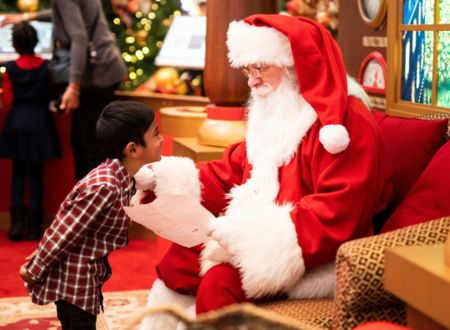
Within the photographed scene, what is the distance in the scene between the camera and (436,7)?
10.7 feet

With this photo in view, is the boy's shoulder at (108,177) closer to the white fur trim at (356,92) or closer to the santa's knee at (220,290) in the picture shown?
the santa's knee at (220,290)

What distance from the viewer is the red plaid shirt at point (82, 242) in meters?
2.46

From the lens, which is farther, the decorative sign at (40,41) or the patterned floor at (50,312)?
the decorative sign at (40,41)

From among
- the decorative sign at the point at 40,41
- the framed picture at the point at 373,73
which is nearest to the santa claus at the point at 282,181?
the framed picture at the point at 373,73

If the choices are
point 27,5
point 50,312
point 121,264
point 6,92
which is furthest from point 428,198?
point 27,5

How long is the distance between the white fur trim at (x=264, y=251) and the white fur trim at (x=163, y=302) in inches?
13.6

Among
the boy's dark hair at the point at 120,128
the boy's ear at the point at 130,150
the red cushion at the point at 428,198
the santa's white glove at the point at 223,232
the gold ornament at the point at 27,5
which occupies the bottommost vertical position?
the santa's white glove at the point at 223,232

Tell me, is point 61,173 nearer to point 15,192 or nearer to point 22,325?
point 15,192

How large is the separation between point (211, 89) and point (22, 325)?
1303 millimetres

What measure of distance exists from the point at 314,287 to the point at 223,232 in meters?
0.30

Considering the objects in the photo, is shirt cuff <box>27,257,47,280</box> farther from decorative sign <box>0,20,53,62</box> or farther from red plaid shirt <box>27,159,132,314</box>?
decorative sign <box>0,20,53,62</box>

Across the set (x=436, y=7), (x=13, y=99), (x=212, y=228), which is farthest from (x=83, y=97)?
(x=212, y=228)

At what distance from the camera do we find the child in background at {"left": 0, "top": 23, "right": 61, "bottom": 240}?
515cm

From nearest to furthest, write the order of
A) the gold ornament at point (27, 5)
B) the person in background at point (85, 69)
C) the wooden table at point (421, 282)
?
1. the wooden table at point (421, 282)
2. the person in background at point (85, 69)
3. the gold ornament at point (27, 5)
